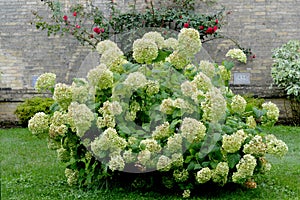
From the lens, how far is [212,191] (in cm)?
443

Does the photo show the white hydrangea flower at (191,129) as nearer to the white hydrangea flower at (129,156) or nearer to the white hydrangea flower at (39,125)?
Result: the white hydrangea flower at (129,156)

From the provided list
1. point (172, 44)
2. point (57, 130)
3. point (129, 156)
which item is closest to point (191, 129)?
point (129, 156)

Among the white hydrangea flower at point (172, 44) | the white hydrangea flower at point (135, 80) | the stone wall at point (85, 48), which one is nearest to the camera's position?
the white hydrangea flower at point (135, 80)

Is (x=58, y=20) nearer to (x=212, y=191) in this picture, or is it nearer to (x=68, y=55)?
(x=68, y=55)

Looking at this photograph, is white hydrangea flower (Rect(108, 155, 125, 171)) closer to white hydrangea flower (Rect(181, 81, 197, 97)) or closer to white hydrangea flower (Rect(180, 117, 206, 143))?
white hydrangea flower (Rect(180, 117, 206, 143))

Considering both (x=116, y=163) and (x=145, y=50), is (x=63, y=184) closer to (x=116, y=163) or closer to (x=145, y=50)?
(x=116, y=163)

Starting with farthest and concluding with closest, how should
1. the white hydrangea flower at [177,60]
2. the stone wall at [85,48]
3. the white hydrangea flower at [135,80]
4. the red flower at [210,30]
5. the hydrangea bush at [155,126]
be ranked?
the stone wall at [85,48]
the red flower at [210,30]
the white hydrangea flower at [177,60]
the white hydrangea flower at [135,80]
the hydrangea bush at [155,126]

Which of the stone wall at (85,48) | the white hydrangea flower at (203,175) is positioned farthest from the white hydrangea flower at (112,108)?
the stone wall at (85,48)

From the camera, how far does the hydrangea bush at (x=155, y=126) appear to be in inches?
159

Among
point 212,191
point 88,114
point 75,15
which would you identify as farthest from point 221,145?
point 75,15

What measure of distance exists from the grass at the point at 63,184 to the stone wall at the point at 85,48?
3.79 meters

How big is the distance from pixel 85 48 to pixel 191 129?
710 centimetres

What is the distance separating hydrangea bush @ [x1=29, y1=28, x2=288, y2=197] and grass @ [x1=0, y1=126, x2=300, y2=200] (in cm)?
11

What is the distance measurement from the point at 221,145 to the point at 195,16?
21.0 feet
